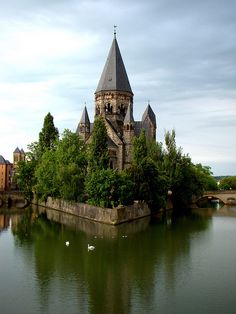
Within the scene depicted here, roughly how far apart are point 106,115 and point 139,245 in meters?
→ 47.0

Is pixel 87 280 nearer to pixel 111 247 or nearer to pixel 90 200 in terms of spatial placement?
pixel 111 247

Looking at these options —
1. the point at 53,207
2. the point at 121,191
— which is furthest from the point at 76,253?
the point at 53,207

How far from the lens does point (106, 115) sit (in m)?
80.2

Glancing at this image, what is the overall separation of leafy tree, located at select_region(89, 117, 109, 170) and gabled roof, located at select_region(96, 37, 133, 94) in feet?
79.4

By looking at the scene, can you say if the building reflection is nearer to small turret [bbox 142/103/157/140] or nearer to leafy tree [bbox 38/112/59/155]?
leafy tree [bbox 38/112/59/155]

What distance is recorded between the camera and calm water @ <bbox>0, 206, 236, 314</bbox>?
21062 millimetres

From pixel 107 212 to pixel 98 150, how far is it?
1133cm

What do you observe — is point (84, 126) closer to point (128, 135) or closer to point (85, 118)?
point (85, 118)

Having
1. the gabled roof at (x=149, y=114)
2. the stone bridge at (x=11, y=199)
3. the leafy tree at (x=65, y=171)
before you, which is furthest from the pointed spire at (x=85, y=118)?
the stone bridge at (x=11, y=199)

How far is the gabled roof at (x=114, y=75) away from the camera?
7962cm

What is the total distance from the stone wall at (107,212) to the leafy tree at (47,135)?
16497 millimetres

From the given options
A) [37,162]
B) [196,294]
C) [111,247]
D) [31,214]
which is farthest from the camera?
[37,162]

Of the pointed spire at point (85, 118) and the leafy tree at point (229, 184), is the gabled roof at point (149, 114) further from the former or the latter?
the leafy tree at point (229, 184)

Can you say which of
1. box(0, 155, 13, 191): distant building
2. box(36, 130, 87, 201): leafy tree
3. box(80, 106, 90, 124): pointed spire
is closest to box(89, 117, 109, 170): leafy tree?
box(36, 130, 87, 201): leafy tree
